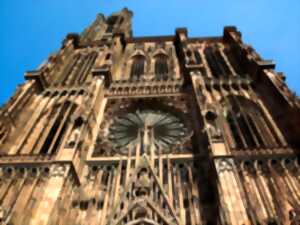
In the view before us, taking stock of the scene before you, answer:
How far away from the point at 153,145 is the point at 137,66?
34.6 feet

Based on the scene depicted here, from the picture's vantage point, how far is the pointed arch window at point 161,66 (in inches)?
795

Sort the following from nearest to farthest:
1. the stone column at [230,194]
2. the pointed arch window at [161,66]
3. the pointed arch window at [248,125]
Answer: the stone column at [230,194]
the pointed arch window at [248,125]
the pointed arch window at [161,66]

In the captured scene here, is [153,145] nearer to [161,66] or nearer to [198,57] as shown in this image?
[161,66]

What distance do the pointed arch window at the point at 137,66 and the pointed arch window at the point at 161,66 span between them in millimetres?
966

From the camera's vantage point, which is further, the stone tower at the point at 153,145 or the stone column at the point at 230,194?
the stone tower at the point at 153,145

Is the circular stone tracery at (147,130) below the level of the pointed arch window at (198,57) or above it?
below

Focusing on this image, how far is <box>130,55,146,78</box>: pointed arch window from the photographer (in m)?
20.8

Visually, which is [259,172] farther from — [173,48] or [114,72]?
[173,48]

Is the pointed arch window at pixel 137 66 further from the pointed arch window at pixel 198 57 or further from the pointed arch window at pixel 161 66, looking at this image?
the pointed arch window at pixel 198 57

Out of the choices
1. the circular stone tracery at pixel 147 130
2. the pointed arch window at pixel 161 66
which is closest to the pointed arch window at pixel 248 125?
the circular stone tracery at pixel 147 130

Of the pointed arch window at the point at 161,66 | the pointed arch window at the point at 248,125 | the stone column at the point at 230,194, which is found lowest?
the stone column at the point at 230,194

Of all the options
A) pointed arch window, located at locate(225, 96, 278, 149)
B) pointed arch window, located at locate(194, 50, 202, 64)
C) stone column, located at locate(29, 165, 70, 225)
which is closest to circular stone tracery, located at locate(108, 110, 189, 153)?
pointed arch window, located at locate(225, 96, 278, 149)

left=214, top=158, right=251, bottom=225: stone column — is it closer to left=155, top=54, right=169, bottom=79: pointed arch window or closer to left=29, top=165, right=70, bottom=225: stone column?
left=29, top=165, right=70, bottom=225: stone column

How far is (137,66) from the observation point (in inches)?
869
